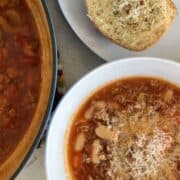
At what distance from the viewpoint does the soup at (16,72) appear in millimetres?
1607

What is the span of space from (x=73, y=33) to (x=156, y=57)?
282mm

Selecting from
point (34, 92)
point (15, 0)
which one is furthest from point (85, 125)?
point (15, 0)

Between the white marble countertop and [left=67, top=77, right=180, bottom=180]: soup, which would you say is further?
the white marble countertop

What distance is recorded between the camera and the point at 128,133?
1640mm

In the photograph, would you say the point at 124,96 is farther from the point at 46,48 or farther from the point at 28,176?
the point at 28,176

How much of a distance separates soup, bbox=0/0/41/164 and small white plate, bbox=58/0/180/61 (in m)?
0.16

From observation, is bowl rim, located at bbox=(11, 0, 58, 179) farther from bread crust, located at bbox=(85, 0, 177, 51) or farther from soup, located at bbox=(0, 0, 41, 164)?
bread crust, located at bbox=(85, 0, 177, 51)

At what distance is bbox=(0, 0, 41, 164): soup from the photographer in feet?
5.27

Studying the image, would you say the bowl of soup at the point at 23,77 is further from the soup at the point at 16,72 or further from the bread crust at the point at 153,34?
the bread crust at the point at 153,34

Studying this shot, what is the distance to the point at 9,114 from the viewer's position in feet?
5.40

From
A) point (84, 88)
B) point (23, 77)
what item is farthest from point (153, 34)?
point (23, 77)

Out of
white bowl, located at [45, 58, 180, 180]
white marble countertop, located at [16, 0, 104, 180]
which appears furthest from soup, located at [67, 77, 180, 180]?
white marble countertop, located at [16, 0, 104, 180]

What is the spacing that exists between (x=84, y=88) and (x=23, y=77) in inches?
7.3

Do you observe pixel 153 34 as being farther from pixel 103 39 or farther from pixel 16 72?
pixel 16 72
